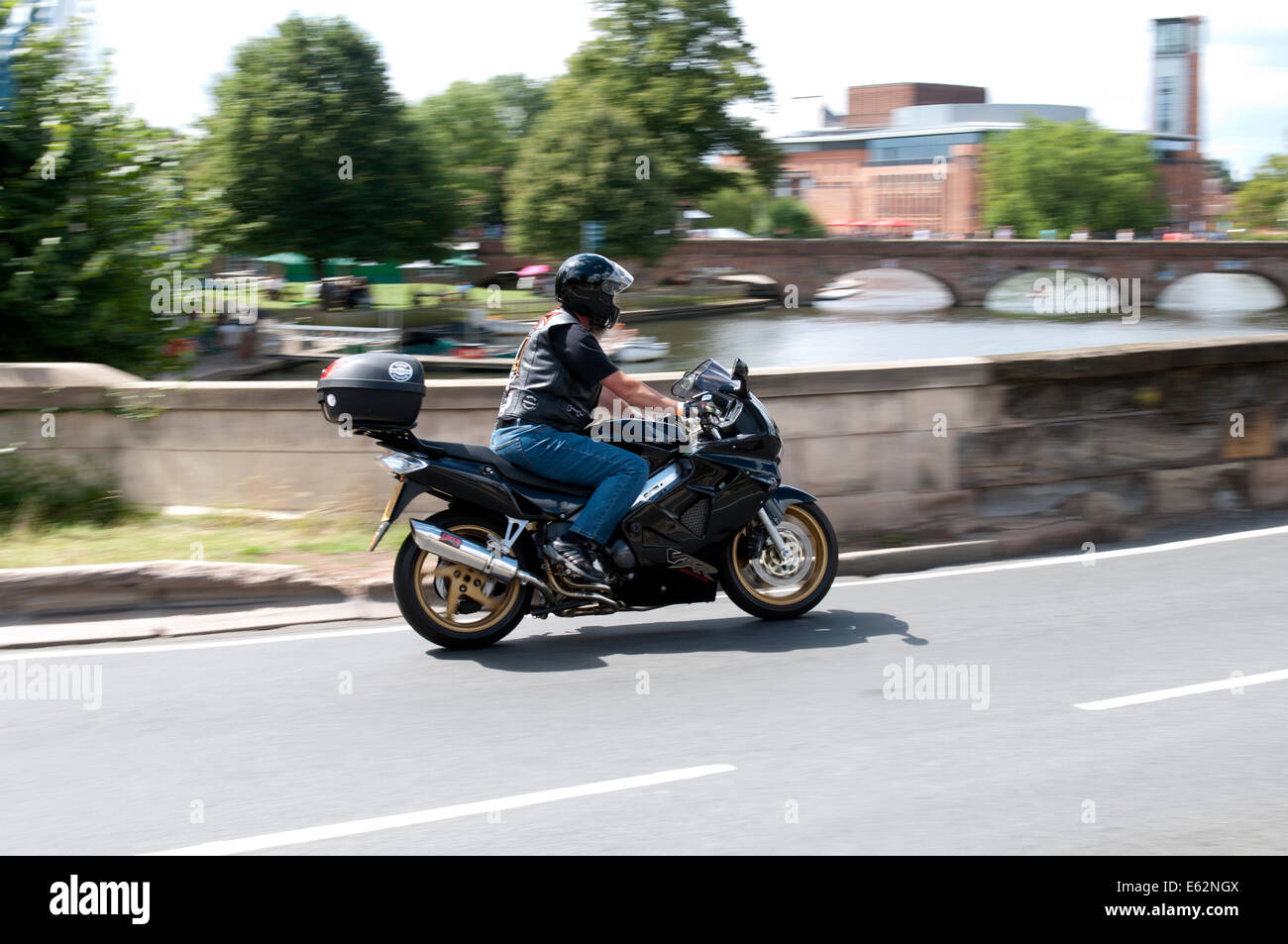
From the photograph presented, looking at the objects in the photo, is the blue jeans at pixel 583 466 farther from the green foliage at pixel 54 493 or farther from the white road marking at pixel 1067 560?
the green foliage at pixel 54 493

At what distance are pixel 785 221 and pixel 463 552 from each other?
114m

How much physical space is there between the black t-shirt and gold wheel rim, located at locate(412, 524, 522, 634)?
851 millimetres

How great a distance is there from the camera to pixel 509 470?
246 inches

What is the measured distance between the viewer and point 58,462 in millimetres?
8602

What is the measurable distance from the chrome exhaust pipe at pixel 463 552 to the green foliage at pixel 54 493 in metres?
3.39

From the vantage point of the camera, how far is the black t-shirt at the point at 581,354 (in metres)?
6.10

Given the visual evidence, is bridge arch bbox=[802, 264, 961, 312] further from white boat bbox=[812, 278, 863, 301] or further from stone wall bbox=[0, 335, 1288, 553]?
stone wall bbox=[0, 335, 1288, 553]

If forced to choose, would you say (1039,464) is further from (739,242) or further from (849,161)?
(849,161)

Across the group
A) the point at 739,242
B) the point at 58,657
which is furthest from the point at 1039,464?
the point at 739,242

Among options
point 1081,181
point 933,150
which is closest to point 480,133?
point 1081,181

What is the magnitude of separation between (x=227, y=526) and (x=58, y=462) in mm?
1258

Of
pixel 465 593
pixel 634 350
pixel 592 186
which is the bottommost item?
pixel 634 350

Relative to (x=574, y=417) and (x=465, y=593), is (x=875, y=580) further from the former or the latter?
(x=465, y=593)

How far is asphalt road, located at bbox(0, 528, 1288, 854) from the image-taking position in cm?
A: 407
